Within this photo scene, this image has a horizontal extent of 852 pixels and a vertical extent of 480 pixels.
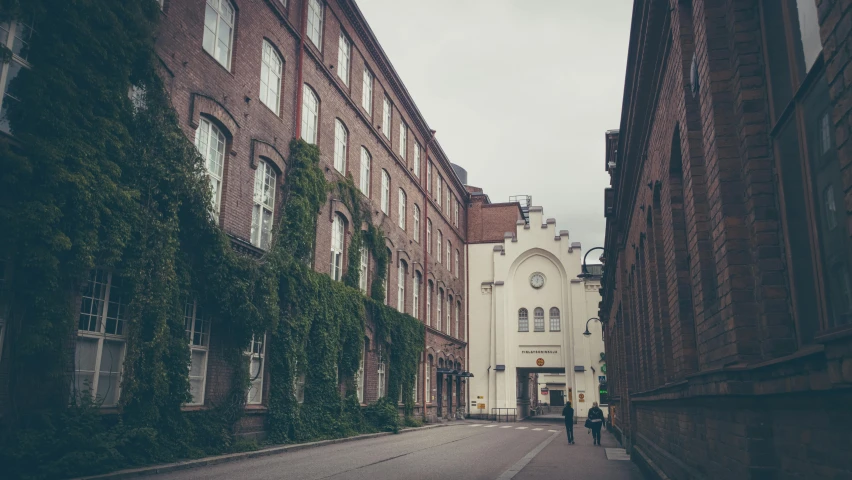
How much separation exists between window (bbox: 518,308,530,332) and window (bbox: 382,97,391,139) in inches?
815

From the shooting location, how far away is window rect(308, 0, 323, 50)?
22297 millimetres

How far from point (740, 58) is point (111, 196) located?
10073mm

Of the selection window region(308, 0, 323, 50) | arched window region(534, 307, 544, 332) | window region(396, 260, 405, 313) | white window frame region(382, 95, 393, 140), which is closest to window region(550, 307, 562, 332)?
arched window region(534, 307, 544, 332)

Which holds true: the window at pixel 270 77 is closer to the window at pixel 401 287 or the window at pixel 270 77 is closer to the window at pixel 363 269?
the window at pixel 363 269

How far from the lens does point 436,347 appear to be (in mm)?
36844

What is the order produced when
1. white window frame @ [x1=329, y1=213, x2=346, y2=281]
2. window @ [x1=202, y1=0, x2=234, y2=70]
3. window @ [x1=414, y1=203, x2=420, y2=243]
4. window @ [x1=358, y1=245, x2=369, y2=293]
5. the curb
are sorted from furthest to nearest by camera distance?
window @ [x1=414, y1=203, x2=420, y2=243]
window @ [x1=358, y1=245, x2=369, y2=293]
white window frame @ [x1=329, y1=213, x2=346, y2=281]
window @ [x1=202, y1=0, x2=234, y2=70]
the curb

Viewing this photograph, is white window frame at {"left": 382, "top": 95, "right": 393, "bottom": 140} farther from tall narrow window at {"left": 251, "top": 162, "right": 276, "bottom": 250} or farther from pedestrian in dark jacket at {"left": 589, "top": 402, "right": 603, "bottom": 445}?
pedestrian in dark jacket at {"left": 589, "top": 402, "right": 603, "bottom": 445}

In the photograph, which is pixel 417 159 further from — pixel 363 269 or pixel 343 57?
pixel 363 269

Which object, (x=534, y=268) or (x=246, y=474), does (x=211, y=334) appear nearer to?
(x=246, y=474)

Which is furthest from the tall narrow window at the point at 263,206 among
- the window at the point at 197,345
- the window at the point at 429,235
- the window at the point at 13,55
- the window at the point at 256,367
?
the window at the point at 429,235

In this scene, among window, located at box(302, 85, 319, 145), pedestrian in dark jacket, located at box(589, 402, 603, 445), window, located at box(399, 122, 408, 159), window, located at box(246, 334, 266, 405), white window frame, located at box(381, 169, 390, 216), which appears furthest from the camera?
window, located at box(399, 122, 408, 159)

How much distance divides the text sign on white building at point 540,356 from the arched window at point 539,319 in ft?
4.19

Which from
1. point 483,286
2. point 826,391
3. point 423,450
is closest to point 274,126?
point 423,450

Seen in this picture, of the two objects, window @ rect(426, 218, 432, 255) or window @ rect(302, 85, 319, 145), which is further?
window @ rect(426, 218, 432, 255)
